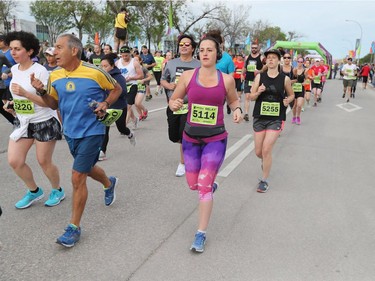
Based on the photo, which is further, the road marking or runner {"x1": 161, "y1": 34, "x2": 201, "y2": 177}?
the road marking

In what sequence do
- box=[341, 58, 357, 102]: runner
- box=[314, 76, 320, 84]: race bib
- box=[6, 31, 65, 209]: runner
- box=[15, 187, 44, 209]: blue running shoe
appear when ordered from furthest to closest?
box=[341, 58, 357, 102]: runner
box=[314, 76, 320, 84]: race bib
box=[15, 187, 44, 209]: blue running shoe
box=[6, 31, 65, 209]: runner

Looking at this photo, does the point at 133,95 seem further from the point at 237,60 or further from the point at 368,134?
the point at 237,60

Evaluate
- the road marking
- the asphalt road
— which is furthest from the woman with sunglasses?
the road marking

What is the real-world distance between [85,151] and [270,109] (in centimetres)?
255

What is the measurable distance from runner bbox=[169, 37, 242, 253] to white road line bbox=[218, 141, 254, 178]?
2.12m

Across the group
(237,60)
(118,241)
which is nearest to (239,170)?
(118,241)

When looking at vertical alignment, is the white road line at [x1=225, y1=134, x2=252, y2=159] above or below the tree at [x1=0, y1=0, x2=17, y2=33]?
below

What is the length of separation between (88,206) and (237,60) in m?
11.0

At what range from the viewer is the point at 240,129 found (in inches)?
356

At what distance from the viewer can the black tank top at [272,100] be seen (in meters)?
4.87

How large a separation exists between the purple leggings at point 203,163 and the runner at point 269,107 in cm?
162

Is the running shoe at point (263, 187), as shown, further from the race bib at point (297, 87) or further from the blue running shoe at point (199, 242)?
the race bib at point (297, 87)

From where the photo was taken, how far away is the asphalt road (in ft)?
9.66

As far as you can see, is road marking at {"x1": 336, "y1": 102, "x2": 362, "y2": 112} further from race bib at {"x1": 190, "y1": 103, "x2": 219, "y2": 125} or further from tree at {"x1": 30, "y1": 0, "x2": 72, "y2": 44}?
tree at {"x1": 30, "y1": 0, "x2": 72, "y2": 44}
